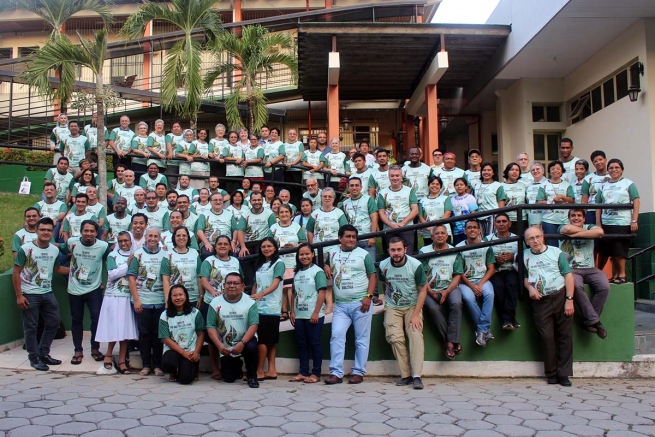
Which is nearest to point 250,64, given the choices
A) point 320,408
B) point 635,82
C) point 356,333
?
point 635,82

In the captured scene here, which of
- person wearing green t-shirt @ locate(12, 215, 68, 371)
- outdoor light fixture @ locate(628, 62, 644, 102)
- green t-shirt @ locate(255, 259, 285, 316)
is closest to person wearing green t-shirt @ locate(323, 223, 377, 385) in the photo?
green t-shirt @ locate(255, 259, 285, 316)

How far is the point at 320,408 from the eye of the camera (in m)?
5.02

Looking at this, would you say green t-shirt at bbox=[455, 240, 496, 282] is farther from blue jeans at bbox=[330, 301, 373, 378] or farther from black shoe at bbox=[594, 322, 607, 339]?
black shoe at bbox=[594, 322, 607, 339]

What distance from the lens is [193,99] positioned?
42.7ft

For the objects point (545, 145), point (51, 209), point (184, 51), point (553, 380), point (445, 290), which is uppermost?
point (184, 51)

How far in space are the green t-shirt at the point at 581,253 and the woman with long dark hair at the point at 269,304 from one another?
3.25 m

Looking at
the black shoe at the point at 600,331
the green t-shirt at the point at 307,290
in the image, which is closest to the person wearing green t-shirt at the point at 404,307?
the green t-shirt at the point at 307,290

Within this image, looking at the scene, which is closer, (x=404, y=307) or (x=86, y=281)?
(x=404, y=307)

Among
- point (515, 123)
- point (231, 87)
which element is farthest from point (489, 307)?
point (231, 87)

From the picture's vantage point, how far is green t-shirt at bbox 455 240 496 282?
6.37 m

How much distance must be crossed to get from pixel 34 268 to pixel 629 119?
10.6 m

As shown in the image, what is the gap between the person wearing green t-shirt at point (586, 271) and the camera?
20.3 feet

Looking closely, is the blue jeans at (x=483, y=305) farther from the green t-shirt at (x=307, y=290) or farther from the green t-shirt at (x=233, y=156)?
the green t-shirt at (x=233, y=156)

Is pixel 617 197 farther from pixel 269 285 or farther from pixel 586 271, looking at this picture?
pixel 269 285
